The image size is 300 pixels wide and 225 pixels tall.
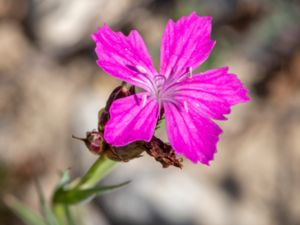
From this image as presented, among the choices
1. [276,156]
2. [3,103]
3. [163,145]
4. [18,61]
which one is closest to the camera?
[163,145]

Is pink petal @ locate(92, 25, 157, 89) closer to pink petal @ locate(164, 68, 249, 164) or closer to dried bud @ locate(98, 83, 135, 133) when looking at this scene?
dried bud @ locate(98, 83, 135, 133)

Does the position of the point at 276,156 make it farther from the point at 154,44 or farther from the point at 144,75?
the point at 144,75

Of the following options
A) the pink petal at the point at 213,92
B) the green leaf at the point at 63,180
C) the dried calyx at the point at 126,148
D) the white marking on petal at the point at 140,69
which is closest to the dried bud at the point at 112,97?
the dried calyx at the point at 126,148

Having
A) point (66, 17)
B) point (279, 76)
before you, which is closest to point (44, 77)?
point (66, 17)

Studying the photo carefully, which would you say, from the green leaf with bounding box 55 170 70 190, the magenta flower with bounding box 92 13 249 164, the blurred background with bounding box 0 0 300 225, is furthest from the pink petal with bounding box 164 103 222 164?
the blurred background with bounding box 0 0 300 225

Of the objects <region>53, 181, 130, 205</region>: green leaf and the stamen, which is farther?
<region>53, 181, 130, 205</region>: green leaf

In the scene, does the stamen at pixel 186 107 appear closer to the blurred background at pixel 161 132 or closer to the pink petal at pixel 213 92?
the pink petal at pixel 213 92
